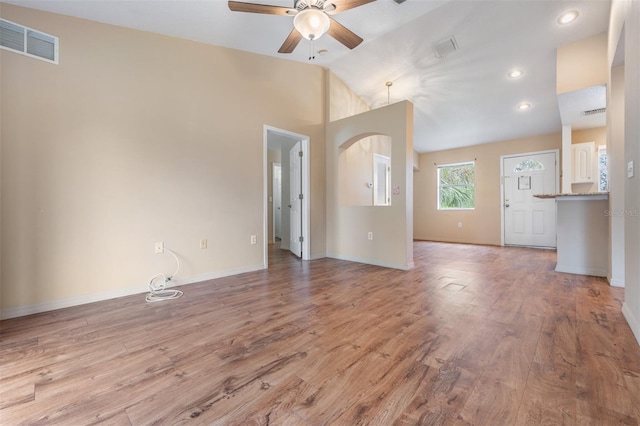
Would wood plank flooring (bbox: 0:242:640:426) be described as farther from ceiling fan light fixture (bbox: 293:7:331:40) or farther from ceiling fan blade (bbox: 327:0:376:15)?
ceiling fan blade (bbox: 327:0:376:15)

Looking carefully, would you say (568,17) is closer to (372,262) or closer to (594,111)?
(594,111)

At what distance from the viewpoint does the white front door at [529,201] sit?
548 cm

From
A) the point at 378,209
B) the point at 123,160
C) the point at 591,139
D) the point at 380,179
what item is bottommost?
the point at 378,209

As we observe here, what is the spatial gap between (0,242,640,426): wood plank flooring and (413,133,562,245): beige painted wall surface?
374 cm

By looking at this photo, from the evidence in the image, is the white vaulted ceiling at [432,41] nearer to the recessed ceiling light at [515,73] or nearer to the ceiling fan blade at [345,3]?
the recessed ceiling light at [515,73]

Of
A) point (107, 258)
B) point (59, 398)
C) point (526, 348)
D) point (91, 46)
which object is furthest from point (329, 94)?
point (59, 398)

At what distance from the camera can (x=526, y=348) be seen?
1586 mm

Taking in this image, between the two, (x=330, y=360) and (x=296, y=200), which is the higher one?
(x=296, y=200)

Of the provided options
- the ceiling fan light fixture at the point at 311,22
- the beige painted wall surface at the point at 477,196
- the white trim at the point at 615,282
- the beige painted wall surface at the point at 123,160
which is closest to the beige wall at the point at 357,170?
the beige painted wall surface at the point at 123,160

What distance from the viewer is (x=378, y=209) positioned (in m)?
4.05

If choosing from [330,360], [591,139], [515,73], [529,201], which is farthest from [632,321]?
[529,201]

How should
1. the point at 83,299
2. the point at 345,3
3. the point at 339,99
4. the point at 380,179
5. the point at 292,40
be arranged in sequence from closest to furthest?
the point at 345,3 → the point at 83,299 → the point at 292,40 → the point at 339,99 → the point at 380,179

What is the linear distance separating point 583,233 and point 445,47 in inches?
120

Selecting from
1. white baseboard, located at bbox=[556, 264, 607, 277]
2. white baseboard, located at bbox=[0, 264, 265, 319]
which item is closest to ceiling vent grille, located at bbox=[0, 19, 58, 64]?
white baseboard, located at bbox=[0, 264, 265, 319]
